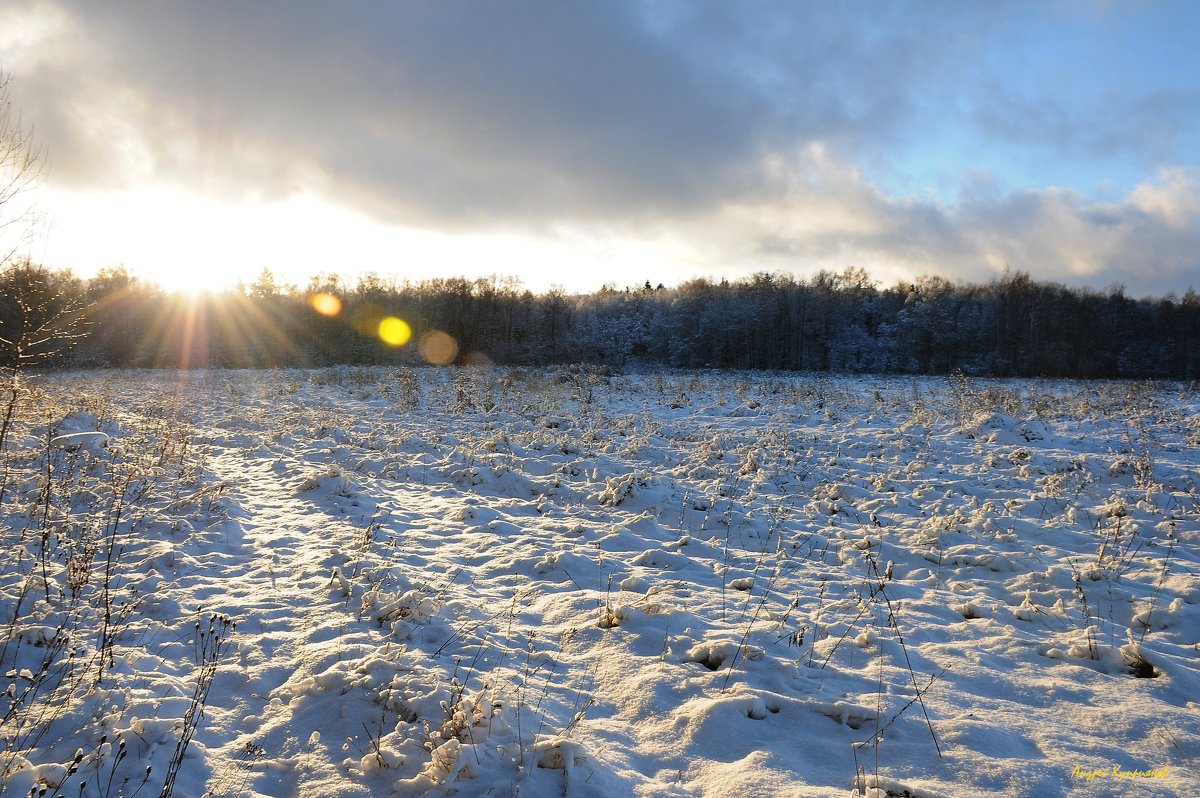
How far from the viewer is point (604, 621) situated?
488cm

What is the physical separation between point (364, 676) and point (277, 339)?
2056 inches

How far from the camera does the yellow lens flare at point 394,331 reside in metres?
51.5

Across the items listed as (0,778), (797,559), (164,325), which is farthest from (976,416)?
(164,325)

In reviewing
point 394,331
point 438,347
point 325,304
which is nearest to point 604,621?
point 438,347

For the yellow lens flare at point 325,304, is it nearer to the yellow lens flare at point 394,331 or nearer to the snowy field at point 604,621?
the yellow lens flare at point 394,331

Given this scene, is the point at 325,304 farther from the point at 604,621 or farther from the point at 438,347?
the point at 604,621

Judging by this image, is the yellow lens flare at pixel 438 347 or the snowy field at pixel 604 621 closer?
the snowy field at pixel 604 621

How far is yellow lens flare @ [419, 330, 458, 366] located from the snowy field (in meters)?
37.7

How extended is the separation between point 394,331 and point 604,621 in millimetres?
52192

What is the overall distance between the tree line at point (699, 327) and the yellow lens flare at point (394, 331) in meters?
0.70

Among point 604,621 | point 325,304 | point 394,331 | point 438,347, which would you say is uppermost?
point 325,304

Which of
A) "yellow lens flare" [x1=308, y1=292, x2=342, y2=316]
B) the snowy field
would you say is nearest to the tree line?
"yellow lens flare" [x1=308, y1=292, x2=342, y2=316]

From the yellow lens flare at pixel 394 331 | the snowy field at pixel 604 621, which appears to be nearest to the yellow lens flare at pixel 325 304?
the yellow lens flare at pixel 394 331

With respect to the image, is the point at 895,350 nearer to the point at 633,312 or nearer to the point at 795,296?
the point at 795,296
